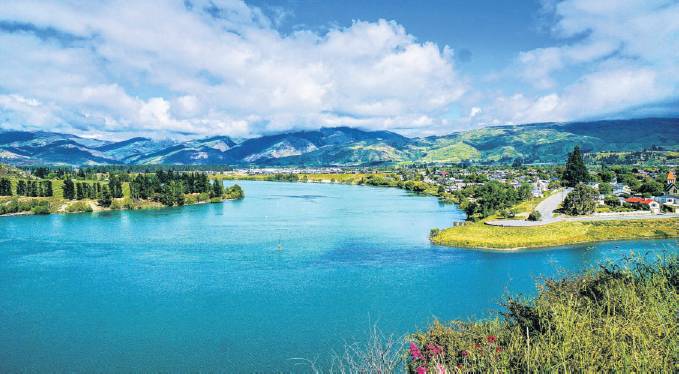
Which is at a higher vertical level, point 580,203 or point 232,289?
point 580,203

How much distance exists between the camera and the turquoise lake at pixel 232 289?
56.7 feet

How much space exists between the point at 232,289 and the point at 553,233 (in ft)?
86.3

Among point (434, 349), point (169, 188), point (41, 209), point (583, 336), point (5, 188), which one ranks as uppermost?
point (5, 188)

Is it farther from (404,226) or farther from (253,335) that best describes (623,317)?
(404,226)

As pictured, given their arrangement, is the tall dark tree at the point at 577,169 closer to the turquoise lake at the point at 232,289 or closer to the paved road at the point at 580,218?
the paved road at the point at 580,218

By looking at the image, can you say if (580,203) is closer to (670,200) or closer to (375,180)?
(670,200)

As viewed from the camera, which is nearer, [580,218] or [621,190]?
[580,218]

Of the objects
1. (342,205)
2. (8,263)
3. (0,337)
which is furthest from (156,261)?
(342,205)

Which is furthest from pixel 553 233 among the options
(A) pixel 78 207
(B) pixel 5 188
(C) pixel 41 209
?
(B) pixel 5 188

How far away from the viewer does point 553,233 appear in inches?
1454

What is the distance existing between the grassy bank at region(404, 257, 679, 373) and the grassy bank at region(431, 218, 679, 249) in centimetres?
2277

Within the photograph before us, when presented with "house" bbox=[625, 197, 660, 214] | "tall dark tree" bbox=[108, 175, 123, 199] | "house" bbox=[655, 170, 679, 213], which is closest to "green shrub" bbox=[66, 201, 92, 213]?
"tall dark tree" bbox=[108, 175, 123, 199]

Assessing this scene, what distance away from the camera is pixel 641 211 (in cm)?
4544

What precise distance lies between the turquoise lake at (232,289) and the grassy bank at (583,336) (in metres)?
2.84
